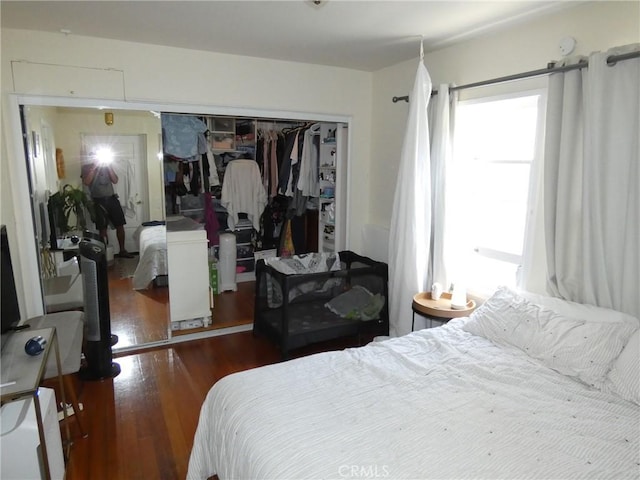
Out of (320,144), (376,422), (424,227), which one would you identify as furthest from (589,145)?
(320,144)

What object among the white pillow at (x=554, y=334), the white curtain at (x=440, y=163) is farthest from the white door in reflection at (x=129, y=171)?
the white pillow at (x=554, y=334)

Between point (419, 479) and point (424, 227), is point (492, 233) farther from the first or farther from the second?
point (419, 479)

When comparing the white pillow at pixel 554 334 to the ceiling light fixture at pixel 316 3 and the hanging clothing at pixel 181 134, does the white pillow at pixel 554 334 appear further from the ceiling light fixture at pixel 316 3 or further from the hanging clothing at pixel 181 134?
the hanging clothing at pixel 181 134

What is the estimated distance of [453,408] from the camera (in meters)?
1.67

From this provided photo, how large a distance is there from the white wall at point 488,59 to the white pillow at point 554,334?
1.35 metres

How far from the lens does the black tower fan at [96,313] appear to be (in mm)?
2809

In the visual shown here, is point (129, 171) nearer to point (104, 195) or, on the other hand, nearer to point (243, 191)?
point (104, 195)

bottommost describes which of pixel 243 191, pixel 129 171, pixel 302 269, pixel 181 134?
pixel 302 269

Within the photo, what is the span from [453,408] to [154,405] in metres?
1.89

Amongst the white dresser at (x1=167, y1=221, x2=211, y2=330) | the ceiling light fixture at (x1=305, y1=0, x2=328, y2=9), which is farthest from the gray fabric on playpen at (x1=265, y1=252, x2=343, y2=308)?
the ceiling light fixture at (x1=305, y1=0, x2=328, y2=9)

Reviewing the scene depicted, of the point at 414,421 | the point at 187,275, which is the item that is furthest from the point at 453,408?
the point at 187,275

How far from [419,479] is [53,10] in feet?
9.73

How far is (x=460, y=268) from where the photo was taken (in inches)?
120

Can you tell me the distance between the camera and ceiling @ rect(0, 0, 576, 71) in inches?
88.9
